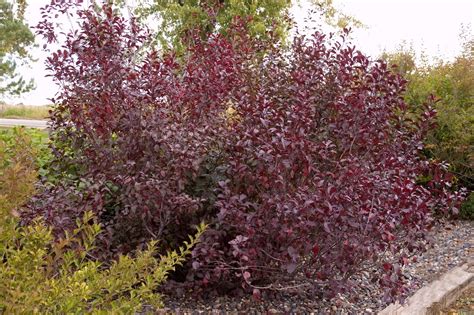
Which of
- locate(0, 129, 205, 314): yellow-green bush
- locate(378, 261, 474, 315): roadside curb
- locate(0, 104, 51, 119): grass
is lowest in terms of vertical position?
locate(378, 261, 474, 315): roadside curb

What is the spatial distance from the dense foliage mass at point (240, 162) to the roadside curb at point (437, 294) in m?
0.42

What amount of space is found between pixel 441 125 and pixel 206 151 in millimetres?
5963

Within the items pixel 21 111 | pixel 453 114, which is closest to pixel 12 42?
pixel 21 111

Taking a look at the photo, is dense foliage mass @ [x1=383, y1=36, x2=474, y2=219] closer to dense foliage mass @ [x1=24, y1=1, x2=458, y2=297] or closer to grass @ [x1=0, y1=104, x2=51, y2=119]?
dense foliage mass @ [x1=24, y1=1, x2=458, y2=297]

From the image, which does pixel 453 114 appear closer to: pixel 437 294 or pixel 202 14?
pixel 437 294

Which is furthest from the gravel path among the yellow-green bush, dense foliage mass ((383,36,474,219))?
dense foliage mass ((383,36,474,219))

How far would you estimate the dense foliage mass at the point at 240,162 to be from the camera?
12.1 feet

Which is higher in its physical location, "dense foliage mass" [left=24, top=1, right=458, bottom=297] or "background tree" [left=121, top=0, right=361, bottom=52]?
"background tree" [left=121, top=0, right=361, bottom=52]

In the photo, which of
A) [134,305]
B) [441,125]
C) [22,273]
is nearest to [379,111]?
[134,305]

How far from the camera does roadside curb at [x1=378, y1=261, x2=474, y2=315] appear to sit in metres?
4.32

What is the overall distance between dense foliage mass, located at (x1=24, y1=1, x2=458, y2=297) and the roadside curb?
419 mm

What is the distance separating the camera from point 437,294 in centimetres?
480

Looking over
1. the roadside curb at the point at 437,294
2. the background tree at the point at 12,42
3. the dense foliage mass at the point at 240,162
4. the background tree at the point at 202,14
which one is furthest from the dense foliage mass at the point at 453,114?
the background tree at the point at 12,42

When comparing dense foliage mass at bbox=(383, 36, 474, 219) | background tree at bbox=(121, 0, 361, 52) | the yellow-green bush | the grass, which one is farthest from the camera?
the grass
